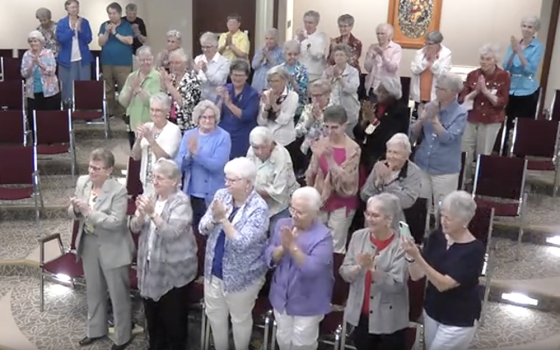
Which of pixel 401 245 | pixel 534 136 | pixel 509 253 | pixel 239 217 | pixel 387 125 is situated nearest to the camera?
pixel 401 245

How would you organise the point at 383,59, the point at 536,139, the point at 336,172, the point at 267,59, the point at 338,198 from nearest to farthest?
the point at 336,172 < the point at 338,198 < the point at 536,139 < the point at 267,59 < the point at 383,59

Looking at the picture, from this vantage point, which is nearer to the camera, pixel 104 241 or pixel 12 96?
pixel 104 241

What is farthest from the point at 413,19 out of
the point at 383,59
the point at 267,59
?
the point at 267,59

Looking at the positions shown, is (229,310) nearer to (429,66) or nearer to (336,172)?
(336,172)

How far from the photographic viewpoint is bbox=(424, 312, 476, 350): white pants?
11.1 ft

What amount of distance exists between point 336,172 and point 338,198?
216mm

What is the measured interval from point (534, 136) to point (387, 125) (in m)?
2.18

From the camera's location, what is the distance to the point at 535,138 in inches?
252

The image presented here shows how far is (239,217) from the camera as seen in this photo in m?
3.78

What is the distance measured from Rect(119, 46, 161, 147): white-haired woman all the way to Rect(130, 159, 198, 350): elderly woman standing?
1.82 metres

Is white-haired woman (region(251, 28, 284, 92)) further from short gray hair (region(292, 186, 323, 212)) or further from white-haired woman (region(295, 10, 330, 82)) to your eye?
short gray hair (region(292, 186, 323, 212))

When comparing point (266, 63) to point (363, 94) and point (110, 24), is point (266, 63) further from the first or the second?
point (110, 24)

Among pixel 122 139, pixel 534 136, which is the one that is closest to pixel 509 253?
pixel 534 136

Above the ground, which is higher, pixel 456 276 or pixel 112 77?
pixel 112 77
